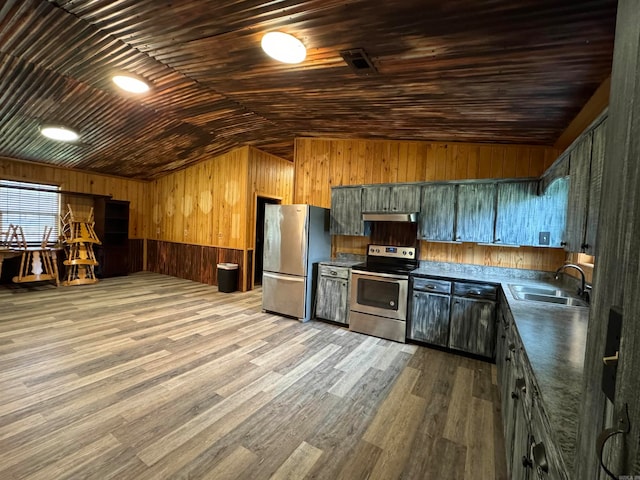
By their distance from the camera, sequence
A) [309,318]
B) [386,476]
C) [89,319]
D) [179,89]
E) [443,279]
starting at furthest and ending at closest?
[309,318]
[89,319]
[179,89]
[443,279]
[386,476]

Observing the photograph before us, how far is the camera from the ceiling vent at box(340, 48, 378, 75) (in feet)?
7.81

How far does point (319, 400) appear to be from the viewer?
2.41 meters

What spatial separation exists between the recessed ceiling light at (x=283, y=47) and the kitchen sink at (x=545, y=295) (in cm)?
268

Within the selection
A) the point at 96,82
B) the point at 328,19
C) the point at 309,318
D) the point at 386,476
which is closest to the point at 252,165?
the point at 96,82

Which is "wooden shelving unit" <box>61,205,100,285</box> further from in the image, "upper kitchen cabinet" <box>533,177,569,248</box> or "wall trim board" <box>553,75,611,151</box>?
"wall trim board" <box>553,75,611,151</box>

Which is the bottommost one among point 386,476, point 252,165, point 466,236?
point 386,476

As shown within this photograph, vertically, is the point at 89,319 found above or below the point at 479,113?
below

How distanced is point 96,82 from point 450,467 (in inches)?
198

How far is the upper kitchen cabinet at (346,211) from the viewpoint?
14.4 feet

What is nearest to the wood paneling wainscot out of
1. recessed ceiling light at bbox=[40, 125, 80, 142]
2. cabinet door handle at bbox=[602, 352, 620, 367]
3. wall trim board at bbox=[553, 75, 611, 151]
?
recessed ceiling light at bbox=[40, 125, 80, 142]

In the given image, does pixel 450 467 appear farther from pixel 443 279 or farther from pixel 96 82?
pixel 96 82

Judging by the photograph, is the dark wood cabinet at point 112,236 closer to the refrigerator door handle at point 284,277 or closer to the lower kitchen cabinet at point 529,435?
the refrigerator door handle at point 284,277

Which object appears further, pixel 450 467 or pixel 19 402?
pixel 19 402

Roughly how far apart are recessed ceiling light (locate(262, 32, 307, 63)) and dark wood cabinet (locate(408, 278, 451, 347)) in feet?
8.71
